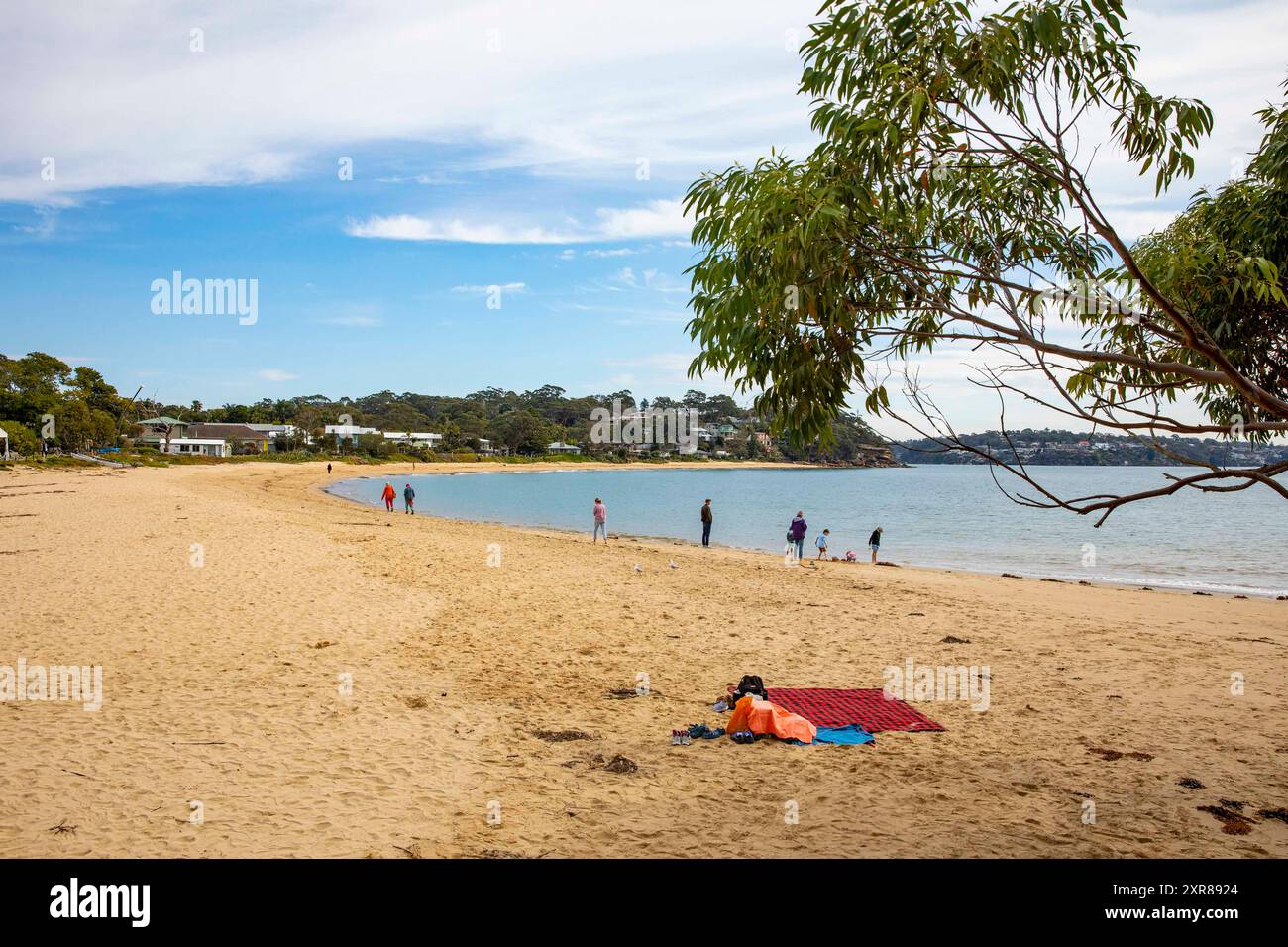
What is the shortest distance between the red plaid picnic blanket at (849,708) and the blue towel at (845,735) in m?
0.13

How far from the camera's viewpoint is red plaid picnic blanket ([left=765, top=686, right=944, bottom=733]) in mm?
7141

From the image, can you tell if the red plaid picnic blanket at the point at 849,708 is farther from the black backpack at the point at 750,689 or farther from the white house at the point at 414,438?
the white house at the point at 414,438

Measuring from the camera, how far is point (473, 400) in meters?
177

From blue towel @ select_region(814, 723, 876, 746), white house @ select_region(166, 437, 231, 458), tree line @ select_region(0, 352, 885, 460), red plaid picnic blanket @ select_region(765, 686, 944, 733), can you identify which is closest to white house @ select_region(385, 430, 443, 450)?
tree line @ select_region(0, 352, 885, 460)

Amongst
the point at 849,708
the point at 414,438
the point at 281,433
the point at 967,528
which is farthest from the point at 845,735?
the point at 414,438

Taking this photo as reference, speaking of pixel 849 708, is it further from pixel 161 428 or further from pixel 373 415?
pixel 373 415

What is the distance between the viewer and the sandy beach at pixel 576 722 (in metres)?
4.86

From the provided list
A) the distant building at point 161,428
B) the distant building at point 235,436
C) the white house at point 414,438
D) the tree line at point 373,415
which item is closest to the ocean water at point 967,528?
the tree line at point 373,415

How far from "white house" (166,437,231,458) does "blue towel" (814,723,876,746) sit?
318 ft

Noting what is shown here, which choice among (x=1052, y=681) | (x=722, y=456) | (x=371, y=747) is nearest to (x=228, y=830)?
(x=371, y=747)

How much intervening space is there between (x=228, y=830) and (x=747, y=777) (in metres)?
3.47

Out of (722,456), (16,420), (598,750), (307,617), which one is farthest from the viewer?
(722,456)

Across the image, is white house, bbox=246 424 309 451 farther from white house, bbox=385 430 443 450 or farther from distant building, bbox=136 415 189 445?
white house, bbox=385 430 443 450
